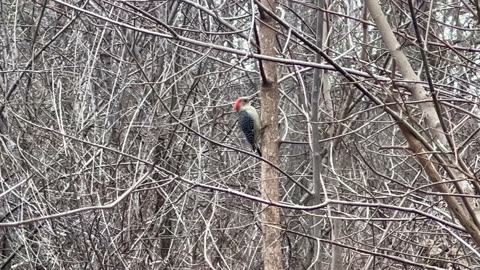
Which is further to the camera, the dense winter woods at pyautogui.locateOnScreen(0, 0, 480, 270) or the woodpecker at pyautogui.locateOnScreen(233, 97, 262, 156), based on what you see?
the dense winter woods at pyautogui.locateOnScreen(0, 0, 480, 270)

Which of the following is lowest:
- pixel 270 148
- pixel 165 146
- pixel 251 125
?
pixel 165 146

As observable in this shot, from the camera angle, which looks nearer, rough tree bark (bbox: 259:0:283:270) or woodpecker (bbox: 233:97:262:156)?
rough tree bark (bbox: 259:0:283:270)

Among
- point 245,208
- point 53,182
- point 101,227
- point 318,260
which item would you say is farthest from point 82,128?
point 318,260

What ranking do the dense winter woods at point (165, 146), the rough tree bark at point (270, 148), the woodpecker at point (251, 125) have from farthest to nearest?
the dense winter woods at point (165, 146) → the woodpecker at point (251, 125) → the rough tree bark at point (270, 148)

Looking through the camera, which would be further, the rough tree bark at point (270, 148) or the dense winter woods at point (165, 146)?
the dense winter woods at point (165, 146)

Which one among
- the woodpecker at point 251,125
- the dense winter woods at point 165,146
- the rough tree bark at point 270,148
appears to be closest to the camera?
the rough tree bark at point 270,148

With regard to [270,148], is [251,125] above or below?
above

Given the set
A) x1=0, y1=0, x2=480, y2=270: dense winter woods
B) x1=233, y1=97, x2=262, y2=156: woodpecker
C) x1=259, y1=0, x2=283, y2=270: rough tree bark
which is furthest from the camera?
x1=0, y1=0, x2=480, y2=270: dense winter woods

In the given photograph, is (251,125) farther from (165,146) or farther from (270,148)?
(165,146)

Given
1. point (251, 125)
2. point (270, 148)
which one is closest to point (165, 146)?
point (251, 125)

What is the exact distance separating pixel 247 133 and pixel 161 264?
1713 mm

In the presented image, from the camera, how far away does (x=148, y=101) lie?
559 cm

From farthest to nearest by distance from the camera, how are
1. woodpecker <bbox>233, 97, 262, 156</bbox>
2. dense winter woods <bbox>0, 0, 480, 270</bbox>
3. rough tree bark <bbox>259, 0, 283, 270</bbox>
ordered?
dense winter woods <bbox>0, 0, 480, 270</bbox>
woodpecker <bbox>233, 97, 262, 156</bbox>
rough tree bark <bbox>259, 0, 283, 270</bbox>

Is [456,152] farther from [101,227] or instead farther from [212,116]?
[212,116]
